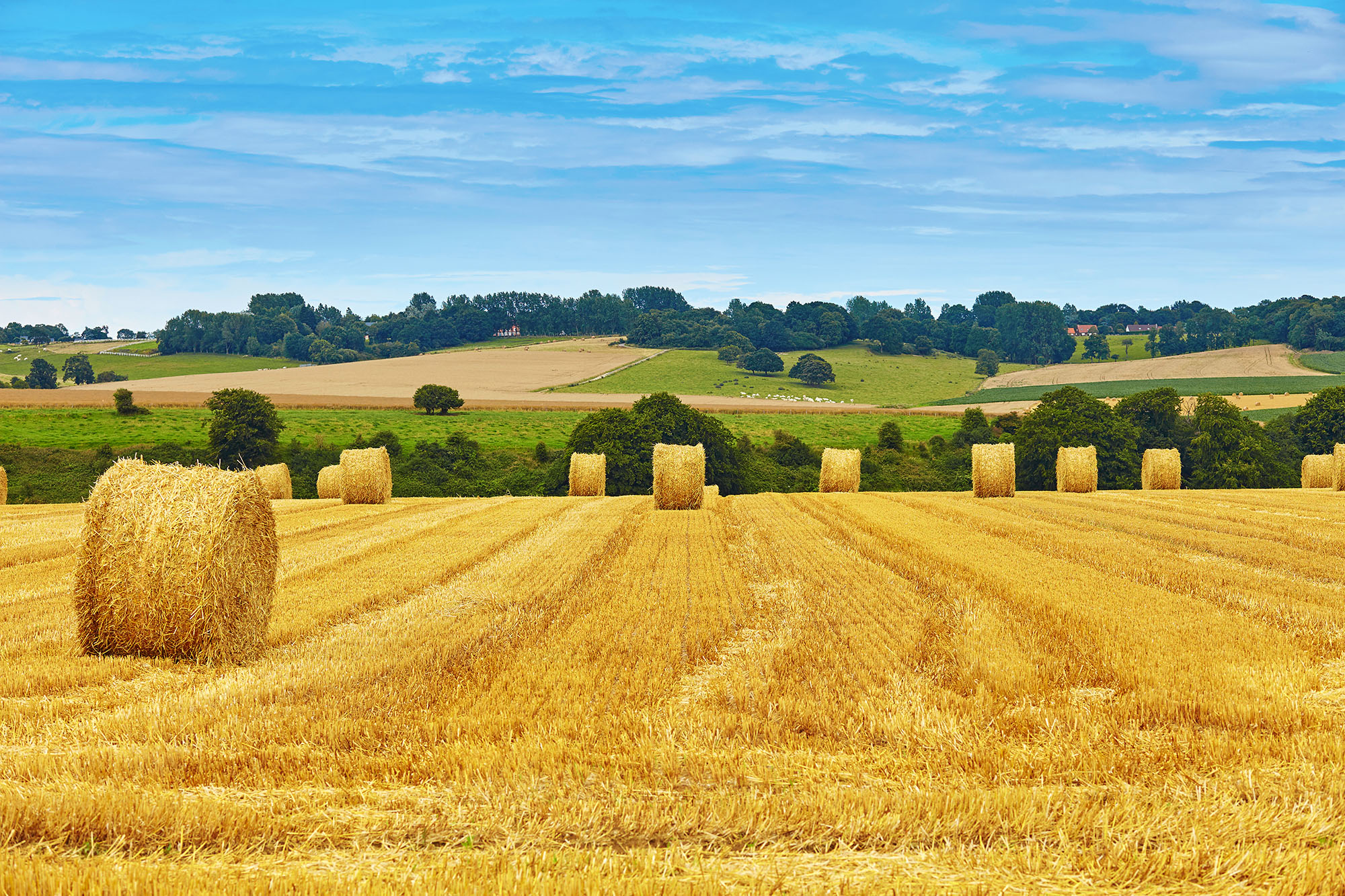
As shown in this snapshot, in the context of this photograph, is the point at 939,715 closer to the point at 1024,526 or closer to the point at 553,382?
the point at 1024,526

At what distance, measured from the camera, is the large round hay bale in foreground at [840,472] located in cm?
2850

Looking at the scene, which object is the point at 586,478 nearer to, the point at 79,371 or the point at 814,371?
the point at 814,371

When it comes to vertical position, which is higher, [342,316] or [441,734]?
[342,316]

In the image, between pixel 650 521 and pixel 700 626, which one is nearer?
pixel 700 626

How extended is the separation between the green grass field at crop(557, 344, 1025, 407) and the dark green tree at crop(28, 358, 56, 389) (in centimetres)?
5102

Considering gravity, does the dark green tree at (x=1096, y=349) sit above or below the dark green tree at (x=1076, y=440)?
above

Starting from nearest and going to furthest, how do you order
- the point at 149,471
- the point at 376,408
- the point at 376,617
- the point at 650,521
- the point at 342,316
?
1. the point at 149,471
2. the point at 376,617
3. the point at 650,521
4. the point at 376,408
5. the point at 342,316

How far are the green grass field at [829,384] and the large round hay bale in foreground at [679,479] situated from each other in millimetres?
74498

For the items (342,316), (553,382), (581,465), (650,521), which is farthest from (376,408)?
(342,316)

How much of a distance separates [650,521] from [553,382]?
273ft

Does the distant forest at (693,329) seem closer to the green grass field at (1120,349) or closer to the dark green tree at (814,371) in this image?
the green grass field at (1120,349)

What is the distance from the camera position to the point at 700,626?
9.24m

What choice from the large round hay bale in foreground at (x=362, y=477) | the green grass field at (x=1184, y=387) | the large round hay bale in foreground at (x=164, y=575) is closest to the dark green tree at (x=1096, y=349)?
the green grass field at (x=1184, y=387)

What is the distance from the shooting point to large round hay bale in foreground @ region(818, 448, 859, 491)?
2850 centimetres
